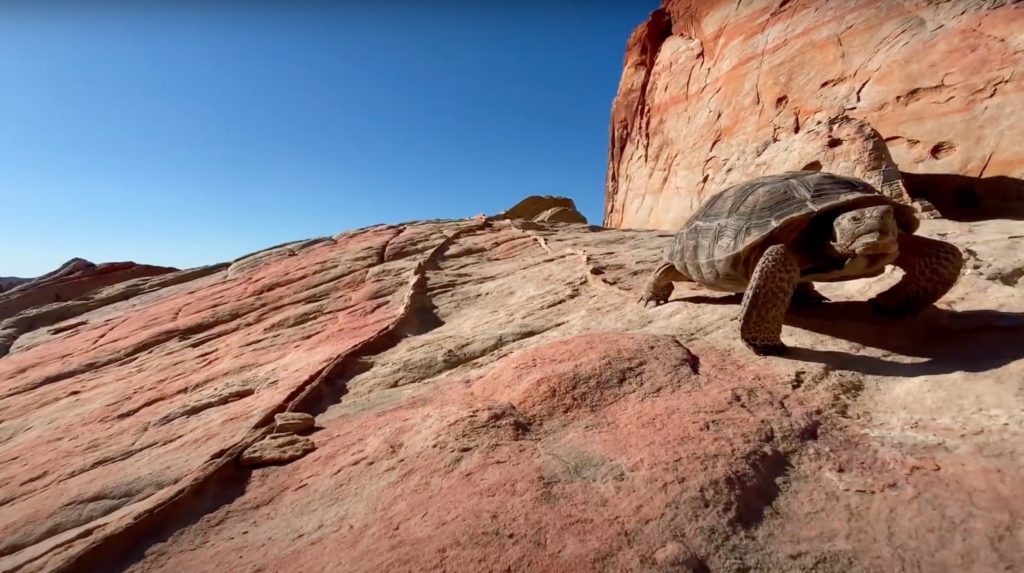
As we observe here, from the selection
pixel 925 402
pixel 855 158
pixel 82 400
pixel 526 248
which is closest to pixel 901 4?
pixel 855 158

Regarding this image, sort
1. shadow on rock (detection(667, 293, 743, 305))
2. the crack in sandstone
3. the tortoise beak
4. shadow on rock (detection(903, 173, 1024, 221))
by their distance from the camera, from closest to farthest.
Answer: the crack in sandstone → the tortoise beak → shadow on rock (detection(667, 293, 743, 305)) → shadow on rock (detection(903, 173, 1024, 221))

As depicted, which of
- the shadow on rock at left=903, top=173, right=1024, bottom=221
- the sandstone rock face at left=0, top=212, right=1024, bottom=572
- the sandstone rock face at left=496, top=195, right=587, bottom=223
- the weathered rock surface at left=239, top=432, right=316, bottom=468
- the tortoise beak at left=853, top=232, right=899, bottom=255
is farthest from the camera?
the sandstone rock face at left=496, top=195, right=587, bottom=223

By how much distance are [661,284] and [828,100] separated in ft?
38.4

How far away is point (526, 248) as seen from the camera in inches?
403

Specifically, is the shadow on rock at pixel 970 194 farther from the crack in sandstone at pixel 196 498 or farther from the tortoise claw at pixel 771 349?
the crack in sandstone at pixel 196 498

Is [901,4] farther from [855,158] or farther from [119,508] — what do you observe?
[119,508]

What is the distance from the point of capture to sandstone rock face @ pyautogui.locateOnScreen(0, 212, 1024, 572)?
1909mm

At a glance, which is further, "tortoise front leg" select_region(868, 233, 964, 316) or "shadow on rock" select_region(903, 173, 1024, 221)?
"shadow on rock" select_region(903, 173, 1024, 221)

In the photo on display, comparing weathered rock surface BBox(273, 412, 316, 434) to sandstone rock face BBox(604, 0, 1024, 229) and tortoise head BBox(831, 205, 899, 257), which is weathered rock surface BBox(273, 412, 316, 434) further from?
sandstone rock face BBox(604, 0, 1024, 229)

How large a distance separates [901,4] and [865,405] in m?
14.4

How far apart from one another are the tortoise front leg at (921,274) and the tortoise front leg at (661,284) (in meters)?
1.69

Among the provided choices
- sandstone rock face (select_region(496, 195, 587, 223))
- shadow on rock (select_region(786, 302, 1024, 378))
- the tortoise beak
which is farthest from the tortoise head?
sandstone rock face (select_region(496, 195, 587, 223))

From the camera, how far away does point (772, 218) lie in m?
3.64

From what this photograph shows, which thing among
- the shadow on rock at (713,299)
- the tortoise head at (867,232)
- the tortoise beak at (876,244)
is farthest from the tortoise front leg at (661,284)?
the tortoise beak at (876,244)
